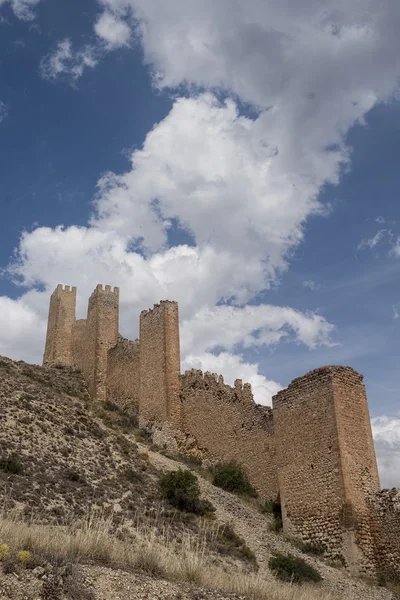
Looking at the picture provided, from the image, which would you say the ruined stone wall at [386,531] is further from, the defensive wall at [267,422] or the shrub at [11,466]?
the shrub at [11,466]

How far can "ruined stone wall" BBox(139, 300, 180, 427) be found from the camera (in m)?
28.5

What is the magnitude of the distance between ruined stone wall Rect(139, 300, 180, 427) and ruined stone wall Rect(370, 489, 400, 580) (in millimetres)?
11725

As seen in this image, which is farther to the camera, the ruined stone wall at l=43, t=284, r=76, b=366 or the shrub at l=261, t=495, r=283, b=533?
the ruined stone wall at l=43, t=284, r=76, b=366

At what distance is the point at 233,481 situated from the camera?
24.1 m

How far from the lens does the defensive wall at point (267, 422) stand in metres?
18.1

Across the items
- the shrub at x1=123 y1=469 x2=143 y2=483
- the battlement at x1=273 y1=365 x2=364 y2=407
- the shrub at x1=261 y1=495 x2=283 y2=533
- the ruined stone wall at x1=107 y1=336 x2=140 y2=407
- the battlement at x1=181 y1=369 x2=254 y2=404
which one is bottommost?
the shrub at x1=261 y1=495 x2=283 y2=533

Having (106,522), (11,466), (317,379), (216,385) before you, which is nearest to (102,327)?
(216,385)

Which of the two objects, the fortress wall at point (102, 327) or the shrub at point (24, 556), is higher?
the fortress wall at point (102, 327)

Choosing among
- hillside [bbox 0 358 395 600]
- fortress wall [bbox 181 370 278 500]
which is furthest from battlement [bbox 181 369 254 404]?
hillside [bbox 0 358 395 600]

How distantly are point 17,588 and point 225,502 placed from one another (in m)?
15.3

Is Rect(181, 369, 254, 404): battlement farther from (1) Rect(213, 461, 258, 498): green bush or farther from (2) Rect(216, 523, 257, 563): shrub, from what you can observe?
(2) Rect(216, 523, 257, 563): shrub

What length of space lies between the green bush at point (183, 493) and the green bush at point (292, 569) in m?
3.46

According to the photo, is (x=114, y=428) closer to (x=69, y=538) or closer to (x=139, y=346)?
(x=139, y=346)

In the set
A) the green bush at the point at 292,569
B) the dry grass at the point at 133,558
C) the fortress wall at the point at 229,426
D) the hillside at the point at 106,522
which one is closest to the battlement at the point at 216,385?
the fortress wall at the point at 229,426
